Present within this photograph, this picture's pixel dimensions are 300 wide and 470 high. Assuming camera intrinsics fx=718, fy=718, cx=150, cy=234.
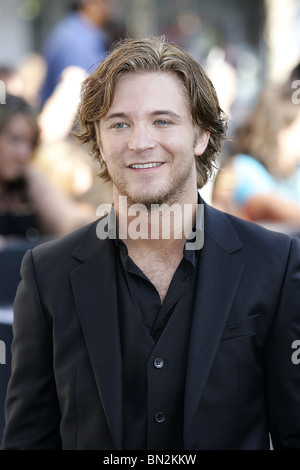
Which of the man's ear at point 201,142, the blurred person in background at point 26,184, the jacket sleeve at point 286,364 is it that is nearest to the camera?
the jacket sleeve at point 286,364

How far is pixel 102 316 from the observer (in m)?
2.19

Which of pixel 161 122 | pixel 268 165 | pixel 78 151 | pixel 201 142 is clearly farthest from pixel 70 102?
pixel 161 122

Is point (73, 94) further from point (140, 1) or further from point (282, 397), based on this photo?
point (140, 1)

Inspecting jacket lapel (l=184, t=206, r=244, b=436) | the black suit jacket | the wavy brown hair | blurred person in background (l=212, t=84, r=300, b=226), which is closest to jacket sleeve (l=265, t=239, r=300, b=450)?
the black suit jacket

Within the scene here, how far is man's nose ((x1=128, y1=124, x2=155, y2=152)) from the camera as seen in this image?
6.96 feet

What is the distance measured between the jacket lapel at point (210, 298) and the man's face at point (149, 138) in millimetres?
187

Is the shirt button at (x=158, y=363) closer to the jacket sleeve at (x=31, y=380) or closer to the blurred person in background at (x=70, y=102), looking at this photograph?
the jacket sleeve at (x=31, y=380)

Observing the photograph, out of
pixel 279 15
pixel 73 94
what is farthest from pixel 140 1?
pixel 73 94

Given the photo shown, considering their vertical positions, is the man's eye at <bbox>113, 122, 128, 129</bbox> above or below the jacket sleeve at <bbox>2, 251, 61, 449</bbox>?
above

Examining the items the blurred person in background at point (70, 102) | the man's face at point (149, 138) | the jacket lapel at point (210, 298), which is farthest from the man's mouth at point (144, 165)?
the blurred person in background at point (70, 102)

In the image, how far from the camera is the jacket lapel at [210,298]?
2061 mm

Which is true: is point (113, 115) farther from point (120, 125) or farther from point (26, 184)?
point (26, 184)

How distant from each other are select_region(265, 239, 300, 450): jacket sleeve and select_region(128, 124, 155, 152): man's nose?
0.57 m

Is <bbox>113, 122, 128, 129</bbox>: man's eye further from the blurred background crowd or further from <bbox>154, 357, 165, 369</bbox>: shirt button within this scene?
<bbox>154, 357, 165, 369</bbox>: shirt button
